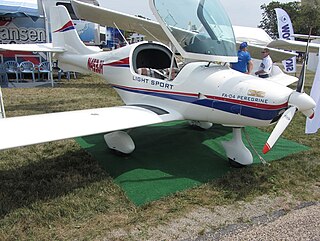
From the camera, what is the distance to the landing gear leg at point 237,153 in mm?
4184

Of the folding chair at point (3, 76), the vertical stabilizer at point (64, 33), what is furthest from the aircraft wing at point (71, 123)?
the folding chair at point (3, 76)

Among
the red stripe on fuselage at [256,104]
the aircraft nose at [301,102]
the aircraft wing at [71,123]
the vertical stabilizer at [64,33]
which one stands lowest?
the aircraft wing at [71,123]

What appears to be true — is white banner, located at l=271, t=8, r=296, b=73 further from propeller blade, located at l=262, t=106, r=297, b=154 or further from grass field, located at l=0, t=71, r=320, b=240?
propeller blade, located at l=262, t=106, r=297, b=154

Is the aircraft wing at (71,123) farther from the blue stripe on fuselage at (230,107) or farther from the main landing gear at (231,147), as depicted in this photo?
the main landing gear at (231,147)

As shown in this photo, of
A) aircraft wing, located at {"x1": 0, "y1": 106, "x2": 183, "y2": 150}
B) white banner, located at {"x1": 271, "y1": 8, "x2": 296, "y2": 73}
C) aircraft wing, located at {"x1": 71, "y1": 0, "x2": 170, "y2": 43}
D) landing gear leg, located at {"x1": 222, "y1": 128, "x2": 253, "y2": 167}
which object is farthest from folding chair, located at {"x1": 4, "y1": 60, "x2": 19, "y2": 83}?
white banner, located at {"x1": 271, "y1": 8, "x2": 296, "y2": 73}

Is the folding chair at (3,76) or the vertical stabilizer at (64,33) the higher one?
the vertical stabilizer at (64,33)

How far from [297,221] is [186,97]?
6.91 ft

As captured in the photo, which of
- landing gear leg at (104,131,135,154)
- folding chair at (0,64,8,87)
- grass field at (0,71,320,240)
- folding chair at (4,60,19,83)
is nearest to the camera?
grass field at (0,71,320,240)

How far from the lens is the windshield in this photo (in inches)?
160

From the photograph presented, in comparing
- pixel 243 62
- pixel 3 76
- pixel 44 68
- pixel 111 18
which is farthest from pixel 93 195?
pixel 44 68

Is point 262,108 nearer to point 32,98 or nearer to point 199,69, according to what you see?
point 199,69

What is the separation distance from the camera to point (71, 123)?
11.4ft

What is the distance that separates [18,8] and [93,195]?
1189 centimetres

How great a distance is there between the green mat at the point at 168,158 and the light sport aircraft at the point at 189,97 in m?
0.32
